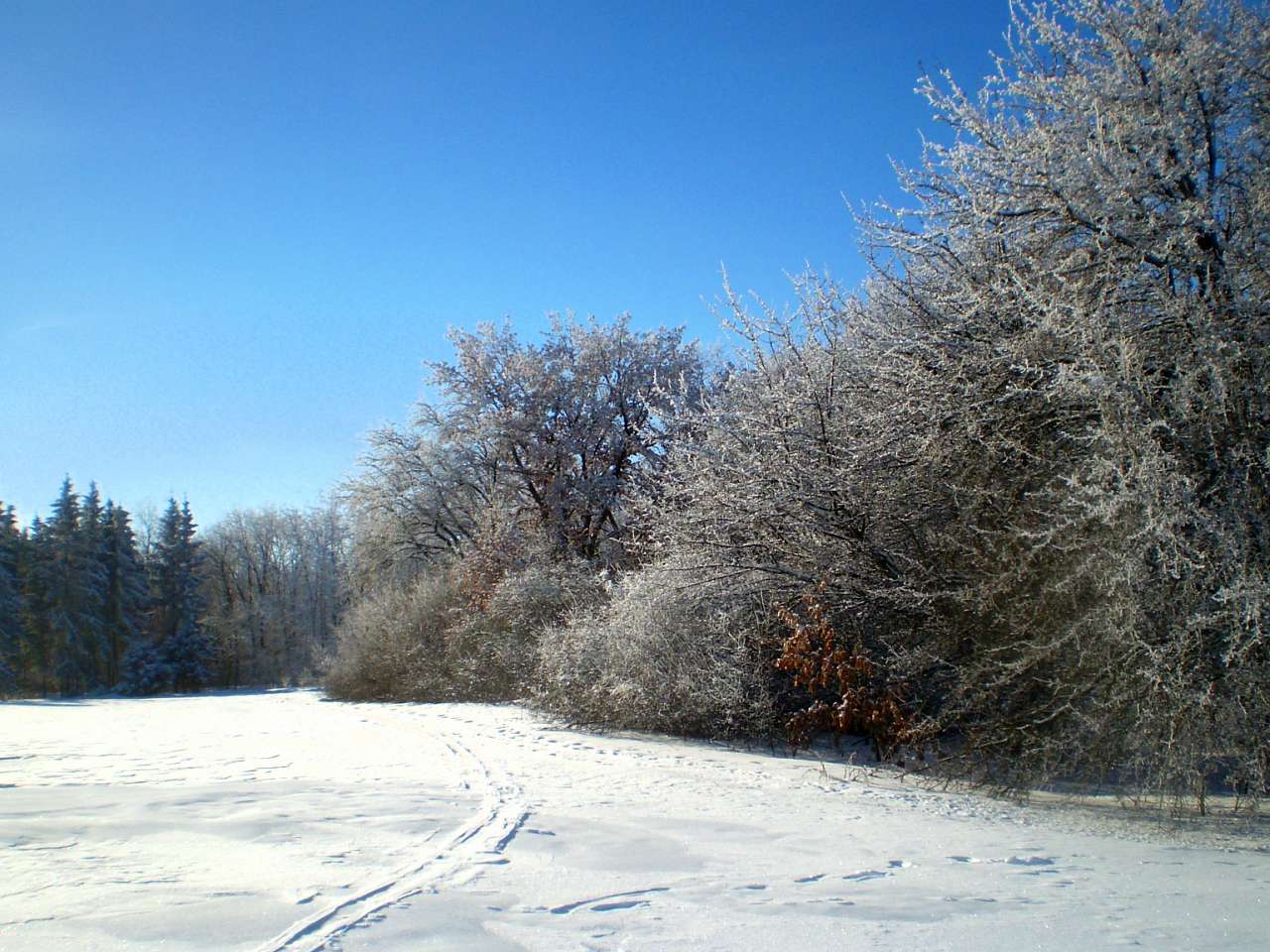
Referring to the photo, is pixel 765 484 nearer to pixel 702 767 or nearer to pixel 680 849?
pixel 702 767

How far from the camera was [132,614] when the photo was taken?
46.3 meters

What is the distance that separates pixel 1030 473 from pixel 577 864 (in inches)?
207

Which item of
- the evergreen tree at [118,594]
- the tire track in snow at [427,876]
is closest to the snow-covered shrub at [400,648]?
the tire track in snow at [427,876]

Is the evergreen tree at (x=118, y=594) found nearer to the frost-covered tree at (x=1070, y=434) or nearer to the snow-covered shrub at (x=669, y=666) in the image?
the snow-covered shrub at (x=669, y=666)

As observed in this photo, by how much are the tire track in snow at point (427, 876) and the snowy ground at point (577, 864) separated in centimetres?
2

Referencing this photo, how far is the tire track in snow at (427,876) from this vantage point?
366 cm

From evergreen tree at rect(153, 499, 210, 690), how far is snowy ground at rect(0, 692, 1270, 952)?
39.8m

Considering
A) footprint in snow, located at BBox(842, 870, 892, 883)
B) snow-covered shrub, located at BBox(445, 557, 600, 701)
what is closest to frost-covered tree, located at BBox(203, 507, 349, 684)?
snow-covered shrub, located at BBox(445, 557, 600, 701)

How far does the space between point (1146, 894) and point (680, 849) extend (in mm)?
Answer: 2562

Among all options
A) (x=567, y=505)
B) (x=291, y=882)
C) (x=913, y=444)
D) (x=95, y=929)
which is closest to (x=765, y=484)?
(x=913, y=444)

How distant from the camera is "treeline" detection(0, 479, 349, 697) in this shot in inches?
1606

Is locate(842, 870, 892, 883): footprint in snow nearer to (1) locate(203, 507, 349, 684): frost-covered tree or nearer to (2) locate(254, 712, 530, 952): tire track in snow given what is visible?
(2) locate(254, 712, 530, 952): tire track in snow

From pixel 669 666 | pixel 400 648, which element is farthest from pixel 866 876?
pixel 400 648

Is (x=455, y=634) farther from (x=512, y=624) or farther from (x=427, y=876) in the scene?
(x=427, y=876)
